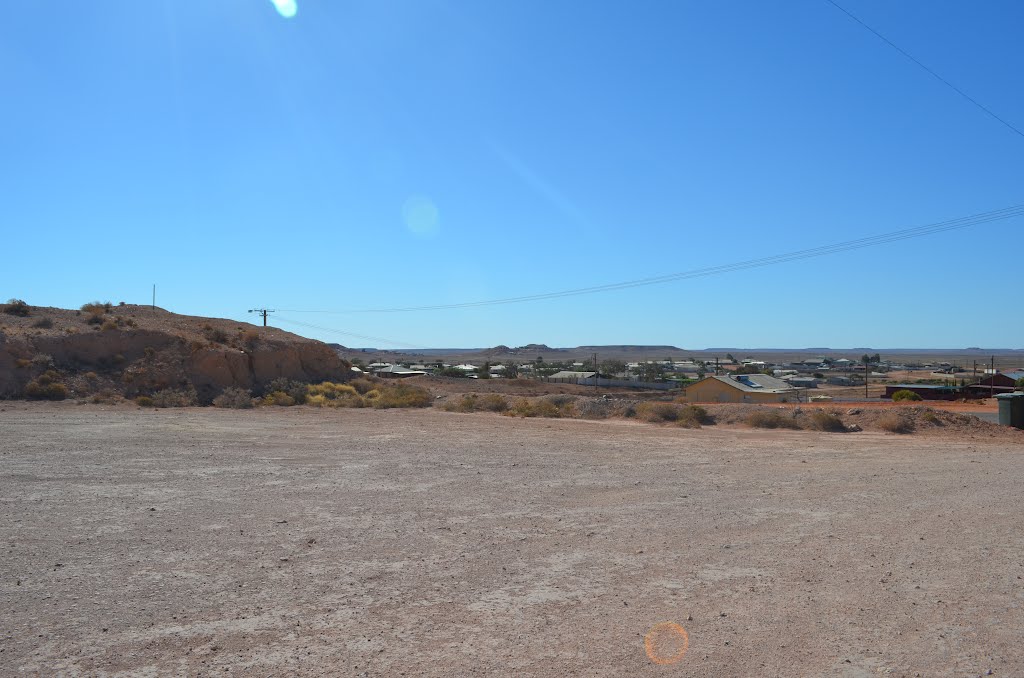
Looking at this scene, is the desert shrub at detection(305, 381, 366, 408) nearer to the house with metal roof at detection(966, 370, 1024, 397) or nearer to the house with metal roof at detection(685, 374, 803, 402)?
the house with metal roof at detection(685, 374, 803, 402)

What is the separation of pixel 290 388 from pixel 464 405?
10548mm

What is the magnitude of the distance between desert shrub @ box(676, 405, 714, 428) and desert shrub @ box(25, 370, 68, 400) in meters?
25.4

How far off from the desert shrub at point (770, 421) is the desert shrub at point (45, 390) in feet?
91.2

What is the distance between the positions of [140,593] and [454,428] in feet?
60.0

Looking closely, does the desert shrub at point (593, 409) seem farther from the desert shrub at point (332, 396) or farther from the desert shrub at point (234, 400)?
the desert shrub at point (234, 400)

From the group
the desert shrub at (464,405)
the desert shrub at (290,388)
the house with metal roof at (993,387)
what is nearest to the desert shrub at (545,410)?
the desert shrub at (464,405)

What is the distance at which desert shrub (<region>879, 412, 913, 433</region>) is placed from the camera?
2652cm

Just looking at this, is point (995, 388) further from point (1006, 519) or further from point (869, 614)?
point (869, 614)

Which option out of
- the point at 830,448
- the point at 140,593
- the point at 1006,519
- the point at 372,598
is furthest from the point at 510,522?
the point at 830,448

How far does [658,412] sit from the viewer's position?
30.1 m

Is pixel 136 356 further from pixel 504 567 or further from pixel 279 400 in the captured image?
pixel 504 567

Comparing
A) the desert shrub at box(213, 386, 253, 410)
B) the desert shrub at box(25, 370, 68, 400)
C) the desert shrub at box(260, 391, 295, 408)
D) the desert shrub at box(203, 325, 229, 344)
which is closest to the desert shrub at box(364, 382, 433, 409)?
the desert shrub at box(260, 391, 295, 408)

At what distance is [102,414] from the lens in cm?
2942

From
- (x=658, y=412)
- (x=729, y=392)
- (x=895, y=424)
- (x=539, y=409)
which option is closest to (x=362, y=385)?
(x=539, y=409)
